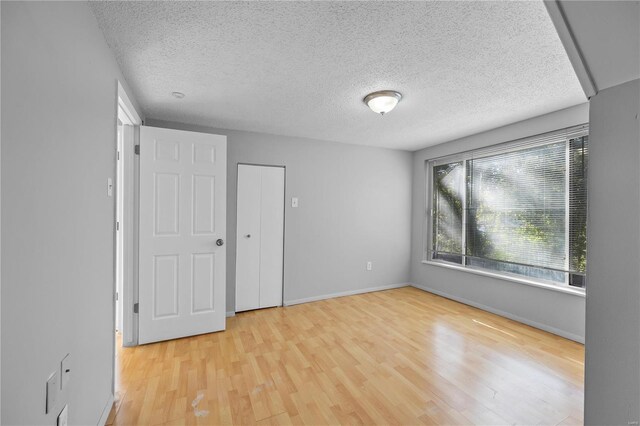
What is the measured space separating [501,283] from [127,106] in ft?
14.4

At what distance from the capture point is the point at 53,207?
41.4 inches

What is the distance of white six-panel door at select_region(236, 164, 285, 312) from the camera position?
3.51 m

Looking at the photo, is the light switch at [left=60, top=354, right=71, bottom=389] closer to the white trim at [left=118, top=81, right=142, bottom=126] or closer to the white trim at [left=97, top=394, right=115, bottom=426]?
the white trim at [left=97, top=394, right=115, bottom=426]

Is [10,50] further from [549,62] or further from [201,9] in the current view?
[549,62]

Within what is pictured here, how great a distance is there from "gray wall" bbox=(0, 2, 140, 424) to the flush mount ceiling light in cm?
195

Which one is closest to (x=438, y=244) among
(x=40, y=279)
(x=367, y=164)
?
(x=367, y=164)

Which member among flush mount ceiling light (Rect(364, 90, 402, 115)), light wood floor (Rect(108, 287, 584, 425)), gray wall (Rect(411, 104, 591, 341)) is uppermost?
flush mount ceiling light (Rect(364, 90, 402, 115))

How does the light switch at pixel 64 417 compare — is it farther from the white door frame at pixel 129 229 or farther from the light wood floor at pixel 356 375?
the white door frame at pixel 129 229

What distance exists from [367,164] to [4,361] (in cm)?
416

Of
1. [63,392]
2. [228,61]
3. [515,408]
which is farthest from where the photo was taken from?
[228,61]

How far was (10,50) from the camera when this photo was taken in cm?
81

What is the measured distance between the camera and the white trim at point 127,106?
2.03m

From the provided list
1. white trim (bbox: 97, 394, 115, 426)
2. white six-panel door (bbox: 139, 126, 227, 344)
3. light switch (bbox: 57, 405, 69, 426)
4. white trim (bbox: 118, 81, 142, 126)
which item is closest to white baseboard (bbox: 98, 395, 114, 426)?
white trim (bbox: 97, 394, 115, 426)

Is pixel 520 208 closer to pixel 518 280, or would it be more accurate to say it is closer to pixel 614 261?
pixel 518 280
